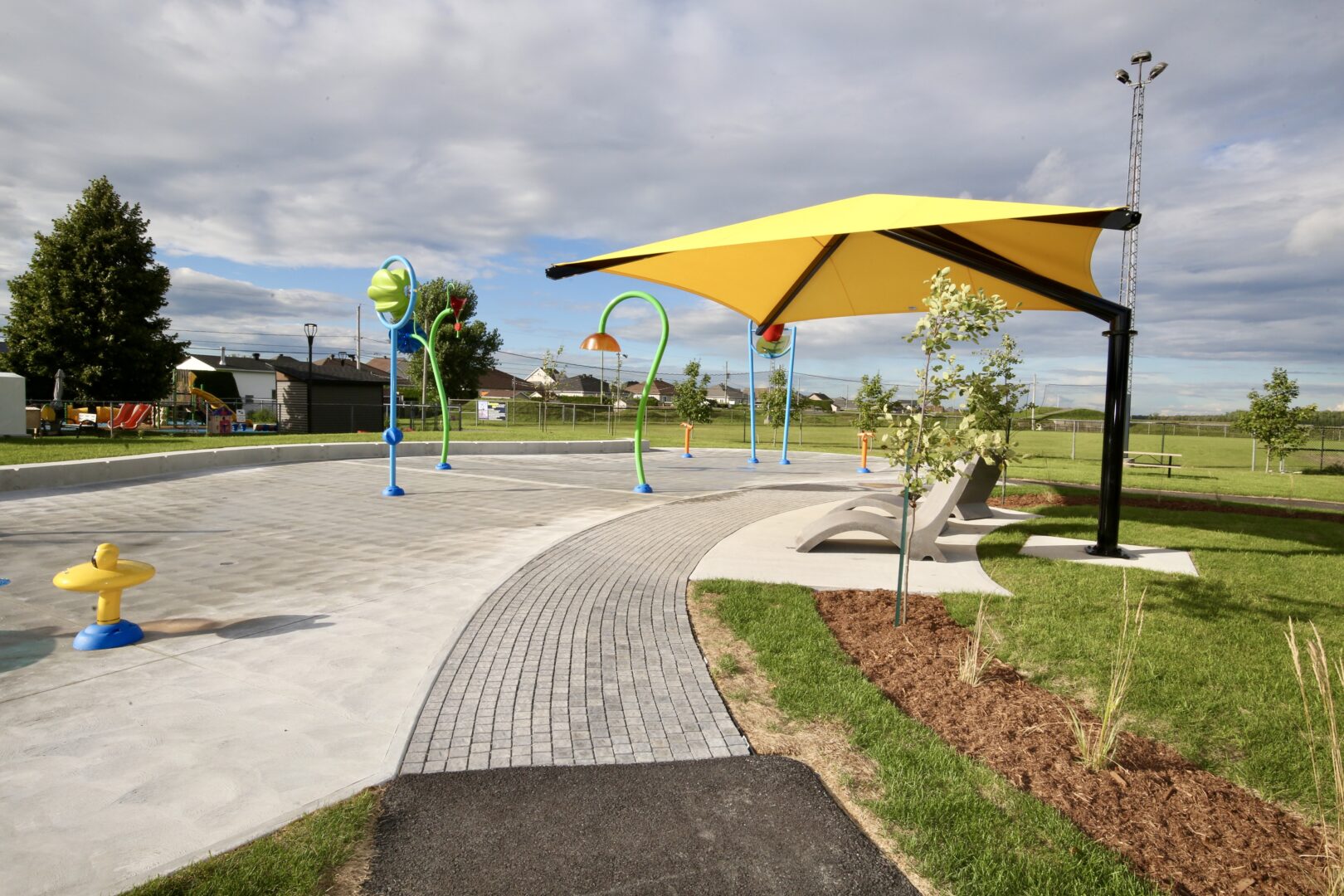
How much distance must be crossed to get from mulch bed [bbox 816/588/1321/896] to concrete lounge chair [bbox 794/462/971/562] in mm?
2810

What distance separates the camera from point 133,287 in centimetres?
3000

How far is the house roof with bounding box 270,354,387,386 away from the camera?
34272mm

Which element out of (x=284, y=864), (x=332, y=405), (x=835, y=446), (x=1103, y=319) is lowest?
(x=284, y=864)

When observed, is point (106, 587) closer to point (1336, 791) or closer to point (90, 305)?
point (1336, 791)

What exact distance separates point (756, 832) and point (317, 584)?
530cm

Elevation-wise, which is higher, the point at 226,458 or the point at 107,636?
the point at 226,458

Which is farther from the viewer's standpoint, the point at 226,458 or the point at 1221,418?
the point at 1221,418

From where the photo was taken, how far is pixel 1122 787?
351cm

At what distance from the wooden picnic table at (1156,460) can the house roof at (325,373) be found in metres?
31.0

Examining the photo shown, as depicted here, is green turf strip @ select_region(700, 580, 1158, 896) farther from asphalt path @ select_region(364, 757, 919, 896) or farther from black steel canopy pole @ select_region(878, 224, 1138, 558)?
black steel canopy pole @ select_region(878, 224, 1138, 558)

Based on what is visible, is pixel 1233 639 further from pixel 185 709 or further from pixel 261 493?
pixel 261 493

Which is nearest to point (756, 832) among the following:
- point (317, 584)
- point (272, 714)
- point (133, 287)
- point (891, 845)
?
point (891, 845)

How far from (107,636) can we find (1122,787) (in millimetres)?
6386

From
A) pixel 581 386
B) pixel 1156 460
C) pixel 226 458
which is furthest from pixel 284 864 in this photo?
pixel 581 386
